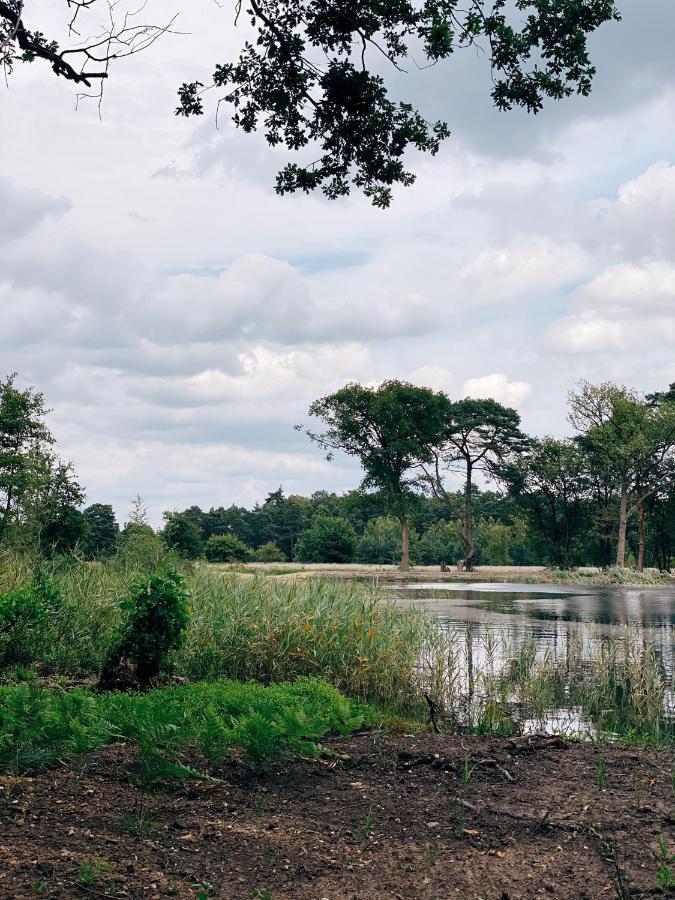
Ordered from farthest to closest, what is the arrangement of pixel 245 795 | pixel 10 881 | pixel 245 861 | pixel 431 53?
pixel 431 53 < pixel 245 795 < pixel 245 861 < pixel 10 881

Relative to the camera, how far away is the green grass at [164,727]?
5.22 metres

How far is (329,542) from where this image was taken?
61.9 meters

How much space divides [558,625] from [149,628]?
1342 centimetres

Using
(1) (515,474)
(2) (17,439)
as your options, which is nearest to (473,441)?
(1) (515,474)

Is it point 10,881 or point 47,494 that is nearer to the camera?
point 10,881

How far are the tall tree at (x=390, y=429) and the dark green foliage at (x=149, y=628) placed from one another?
1647 inches

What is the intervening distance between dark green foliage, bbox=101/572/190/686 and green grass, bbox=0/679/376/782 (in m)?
1.42

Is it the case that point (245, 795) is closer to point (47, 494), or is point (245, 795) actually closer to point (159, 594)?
point (159, 594)

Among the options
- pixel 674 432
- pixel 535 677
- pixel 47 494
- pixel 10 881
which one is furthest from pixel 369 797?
pixel 674 432

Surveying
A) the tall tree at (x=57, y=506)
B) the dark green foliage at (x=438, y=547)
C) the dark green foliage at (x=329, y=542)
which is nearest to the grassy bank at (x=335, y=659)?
the tall tree at (x=57, y=506)

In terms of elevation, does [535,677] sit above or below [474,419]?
below

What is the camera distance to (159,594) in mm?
8164

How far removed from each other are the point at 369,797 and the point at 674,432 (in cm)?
4453

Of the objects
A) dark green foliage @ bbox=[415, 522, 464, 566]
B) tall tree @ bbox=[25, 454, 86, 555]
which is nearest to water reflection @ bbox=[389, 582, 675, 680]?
tall tree @ bbox=[25, 454, 86, 555]
